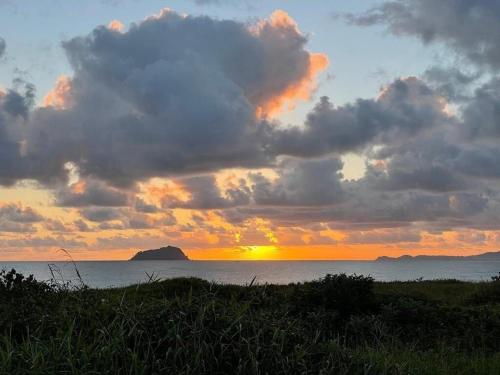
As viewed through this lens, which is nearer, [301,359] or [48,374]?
[48,374]

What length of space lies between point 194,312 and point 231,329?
73 cm

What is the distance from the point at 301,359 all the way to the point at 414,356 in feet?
11.5

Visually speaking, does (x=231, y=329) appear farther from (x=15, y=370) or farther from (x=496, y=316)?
(x=496, y=316)

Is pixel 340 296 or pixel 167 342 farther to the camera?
pixel 340 296

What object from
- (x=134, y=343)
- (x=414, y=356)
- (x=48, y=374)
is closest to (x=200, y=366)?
(x=134, y=343)

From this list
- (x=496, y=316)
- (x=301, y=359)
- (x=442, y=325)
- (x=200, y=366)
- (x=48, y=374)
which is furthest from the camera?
(x=496, y=316)

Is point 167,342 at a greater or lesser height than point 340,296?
lesser

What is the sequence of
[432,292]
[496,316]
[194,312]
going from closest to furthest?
[194,312] < [496,316] < [432,292]

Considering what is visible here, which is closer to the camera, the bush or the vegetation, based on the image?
the vegetation

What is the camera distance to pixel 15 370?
786 cm

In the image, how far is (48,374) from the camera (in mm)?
7770

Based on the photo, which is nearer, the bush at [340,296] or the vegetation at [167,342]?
the vegetation at [167,342]

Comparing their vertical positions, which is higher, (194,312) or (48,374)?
(194,312)

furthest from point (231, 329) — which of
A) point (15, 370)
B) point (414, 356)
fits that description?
point (414, 356)
